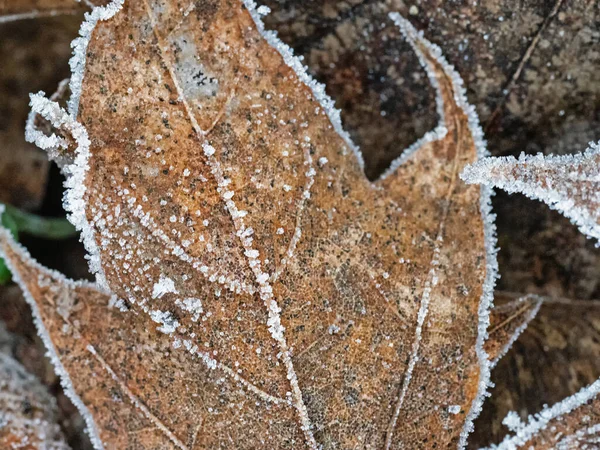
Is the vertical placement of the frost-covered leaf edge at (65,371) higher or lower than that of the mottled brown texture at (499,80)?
lower

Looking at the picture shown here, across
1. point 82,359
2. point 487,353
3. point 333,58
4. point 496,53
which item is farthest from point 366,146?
point 82,359

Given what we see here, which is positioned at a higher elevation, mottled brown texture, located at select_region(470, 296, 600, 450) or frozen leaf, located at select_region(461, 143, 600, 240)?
frozen leaf, located at select_region(461, 143, 600, 240)

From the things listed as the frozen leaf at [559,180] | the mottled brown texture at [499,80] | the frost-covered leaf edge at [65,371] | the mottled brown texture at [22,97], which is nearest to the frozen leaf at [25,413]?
the frost-covered leaf edge at [65,371]

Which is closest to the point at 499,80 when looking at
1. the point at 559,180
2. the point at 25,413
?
the point at 559,180

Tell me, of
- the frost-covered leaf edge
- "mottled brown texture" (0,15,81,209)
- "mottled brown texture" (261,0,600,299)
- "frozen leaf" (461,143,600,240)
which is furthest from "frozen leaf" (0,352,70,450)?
"frozen leaf" (461,143,600,240)

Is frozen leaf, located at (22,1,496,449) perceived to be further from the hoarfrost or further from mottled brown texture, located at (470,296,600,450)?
mottled brown texture, located at (470,296,600,450)

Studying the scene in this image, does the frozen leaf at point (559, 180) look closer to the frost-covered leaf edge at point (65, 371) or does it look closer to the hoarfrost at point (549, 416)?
the hoarfrost at point (549, 416)
